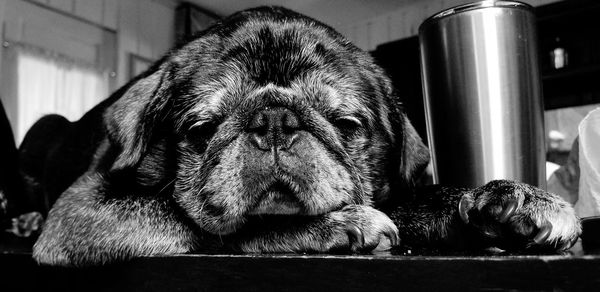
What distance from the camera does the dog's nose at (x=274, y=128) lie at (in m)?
1.19

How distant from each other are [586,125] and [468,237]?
0.70 meters

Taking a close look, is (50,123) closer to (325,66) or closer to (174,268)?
(325,66)

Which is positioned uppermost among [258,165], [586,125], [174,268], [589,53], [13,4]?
[13,4]

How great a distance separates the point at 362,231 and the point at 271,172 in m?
0.24

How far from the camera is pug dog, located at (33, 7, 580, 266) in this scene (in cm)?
114

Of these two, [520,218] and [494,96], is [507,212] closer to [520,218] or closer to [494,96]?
[520,218]

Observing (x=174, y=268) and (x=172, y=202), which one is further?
(x=172, y=202)

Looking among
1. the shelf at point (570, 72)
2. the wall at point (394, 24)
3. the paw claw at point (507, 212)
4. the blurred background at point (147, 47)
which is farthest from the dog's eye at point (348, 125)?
the wall at point (394, 24)

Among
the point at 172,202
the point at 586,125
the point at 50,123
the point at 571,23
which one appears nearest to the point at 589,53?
the point at 571,23

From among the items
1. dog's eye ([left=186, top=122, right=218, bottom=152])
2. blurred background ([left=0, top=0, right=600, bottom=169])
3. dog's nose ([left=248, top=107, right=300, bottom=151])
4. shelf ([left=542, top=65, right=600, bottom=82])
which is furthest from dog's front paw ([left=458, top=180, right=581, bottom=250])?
shelf ([left=542, top=65, right=600, bottom=82])

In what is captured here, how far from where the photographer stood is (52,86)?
6629 mm

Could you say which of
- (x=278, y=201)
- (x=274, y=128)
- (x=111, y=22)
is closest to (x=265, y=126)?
(x=274, y=128)

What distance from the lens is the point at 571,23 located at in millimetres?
6156

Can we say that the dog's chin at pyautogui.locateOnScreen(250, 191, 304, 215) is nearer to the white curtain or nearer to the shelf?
the shelf
